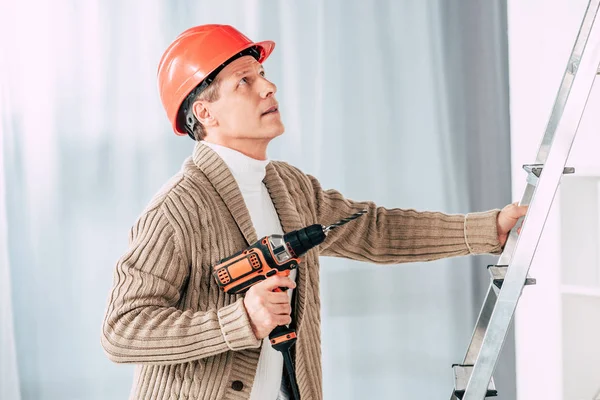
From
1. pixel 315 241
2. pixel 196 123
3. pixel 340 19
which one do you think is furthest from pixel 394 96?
pixel 315 241

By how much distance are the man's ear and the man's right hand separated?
1.48ft

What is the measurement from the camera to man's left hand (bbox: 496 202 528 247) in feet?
5.58

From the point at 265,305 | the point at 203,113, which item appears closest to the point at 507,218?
the point at 265,305

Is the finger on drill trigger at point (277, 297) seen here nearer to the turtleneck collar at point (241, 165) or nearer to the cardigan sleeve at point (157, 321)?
the cardigan sleeve at point (157, 321)

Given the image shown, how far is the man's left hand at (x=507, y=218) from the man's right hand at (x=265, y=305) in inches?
23.6

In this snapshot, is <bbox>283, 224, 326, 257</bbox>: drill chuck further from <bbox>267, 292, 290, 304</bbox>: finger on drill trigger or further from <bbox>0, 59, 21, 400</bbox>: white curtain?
<bbox>0, 59, 21, 400</bbox>: white curtain

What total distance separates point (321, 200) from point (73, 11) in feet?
3.69

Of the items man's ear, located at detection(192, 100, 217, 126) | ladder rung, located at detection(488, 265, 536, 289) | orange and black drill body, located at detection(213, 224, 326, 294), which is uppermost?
man's ear, located at detection(192, 100, 217, 126)

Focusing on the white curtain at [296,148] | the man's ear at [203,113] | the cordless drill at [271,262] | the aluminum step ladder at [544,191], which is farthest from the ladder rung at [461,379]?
the white curtain at [296,148]

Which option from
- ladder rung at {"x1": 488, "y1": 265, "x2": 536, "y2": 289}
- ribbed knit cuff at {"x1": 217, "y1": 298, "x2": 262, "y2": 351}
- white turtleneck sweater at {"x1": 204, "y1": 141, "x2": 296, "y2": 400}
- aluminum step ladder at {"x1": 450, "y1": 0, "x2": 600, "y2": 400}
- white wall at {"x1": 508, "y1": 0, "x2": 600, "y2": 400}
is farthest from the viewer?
white wall at {"x1": 508, "y1": 0, "x2": 600, "y2": 400}

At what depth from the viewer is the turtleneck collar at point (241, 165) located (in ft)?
5.59

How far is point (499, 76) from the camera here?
2.71 m

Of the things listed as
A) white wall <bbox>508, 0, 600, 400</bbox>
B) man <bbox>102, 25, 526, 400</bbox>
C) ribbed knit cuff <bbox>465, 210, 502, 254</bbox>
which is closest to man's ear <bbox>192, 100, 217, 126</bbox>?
man <bbox>102, 25, 526, 400</bbox>

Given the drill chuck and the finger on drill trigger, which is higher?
the drill chuck
